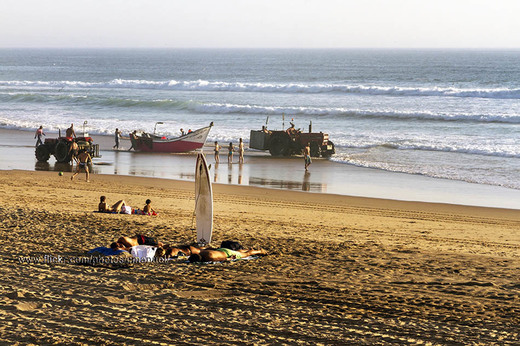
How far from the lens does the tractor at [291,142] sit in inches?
1109

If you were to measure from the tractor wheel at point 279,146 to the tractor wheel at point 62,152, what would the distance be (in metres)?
8.91

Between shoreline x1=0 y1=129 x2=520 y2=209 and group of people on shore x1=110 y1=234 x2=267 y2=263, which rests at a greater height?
shoreline x1=0 y1=129 x2=520 y2=209

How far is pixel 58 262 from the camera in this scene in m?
9.98

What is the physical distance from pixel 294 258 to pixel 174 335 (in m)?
4.05

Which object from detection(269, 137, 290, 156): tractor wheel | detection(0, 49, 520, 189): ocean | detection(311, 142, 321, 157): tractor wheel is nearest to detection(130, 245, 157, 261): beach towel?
detection(0, 49, 520, 189): ocean

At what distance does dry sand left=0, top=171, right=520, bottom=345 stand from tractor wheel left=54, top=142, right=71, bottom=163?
890 centimetres

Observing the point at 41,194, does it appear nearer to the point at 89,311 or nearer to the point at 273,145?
the point at 89,311

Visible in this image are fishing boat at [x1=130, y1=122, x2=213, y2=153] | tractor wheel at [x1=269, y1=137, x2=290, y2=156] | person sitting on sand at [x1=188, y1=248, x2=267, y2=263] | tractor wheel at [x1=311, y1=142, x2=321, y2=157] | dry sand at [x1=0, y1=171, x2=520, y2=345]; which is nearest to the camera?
dry sand at [x1=0, y1=171, x2=520, y2=345]

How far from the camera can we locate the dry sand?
721cm

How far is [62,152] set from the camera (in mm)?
24797

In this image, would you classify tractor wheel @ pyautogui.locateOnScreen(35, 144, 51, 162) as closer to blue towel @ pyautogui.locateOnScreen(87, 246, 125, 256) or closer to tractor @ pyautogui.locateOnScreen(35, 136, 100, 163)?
tractor @ pyautogui.locateOnScreen(35, 136, 100, 163)

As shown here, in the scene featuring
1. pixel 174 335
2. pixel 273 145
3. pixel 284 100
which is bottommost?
pixel 174 335

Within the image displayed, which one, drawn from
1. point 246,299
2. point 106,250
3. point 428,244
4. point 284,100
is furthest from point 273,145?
point 284,100

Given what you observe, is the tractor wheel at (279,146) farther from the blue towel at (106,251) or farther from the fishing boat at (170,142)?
the blue towel at (106,251)
